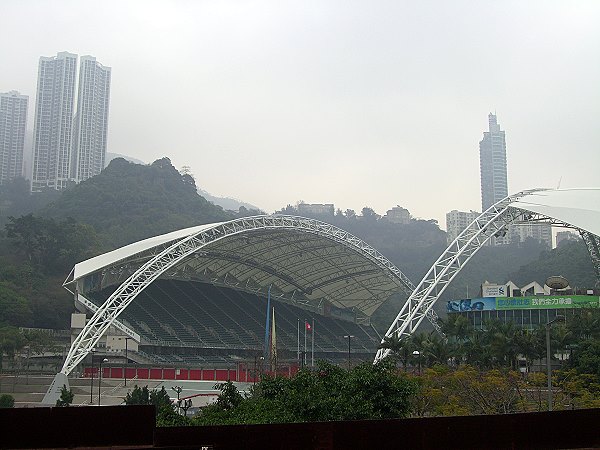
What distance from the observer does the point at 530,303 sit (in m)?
65.8

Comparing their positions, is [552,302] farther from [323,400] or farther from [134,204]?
[134,204]

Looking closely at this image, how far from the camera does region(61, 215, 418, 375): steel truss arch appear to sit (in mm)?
60656

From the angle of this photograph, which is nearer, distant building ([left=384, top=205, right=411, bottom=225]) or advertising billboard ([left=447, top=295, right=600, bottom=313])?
advertising billboard ([left=447, top=295, right=600, bottom=313])

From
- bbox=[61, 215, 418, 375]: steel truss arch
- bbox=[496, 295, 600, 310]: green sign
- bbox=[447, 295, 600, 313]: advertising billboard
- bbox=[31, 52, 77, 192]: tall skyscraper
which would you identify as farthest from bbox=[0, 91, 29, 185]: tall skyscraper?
bbox=[496, 295, 600, 310]: green sign

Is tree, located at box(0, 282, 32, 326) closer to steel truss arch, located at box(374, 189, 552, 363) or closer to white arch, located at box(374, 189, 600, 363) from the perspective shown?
white arch, located at box(374, 189, 600, 363)

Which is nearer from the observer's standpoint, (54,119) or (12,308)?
(12,308)

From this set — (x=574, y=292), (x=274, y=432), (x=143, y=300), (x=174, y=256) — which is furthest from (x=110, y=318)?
(x=274, y=432)

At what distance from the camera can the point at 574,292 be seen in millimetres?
67812

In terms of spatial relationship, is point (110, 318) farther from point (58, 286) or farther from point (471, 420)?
point (471, 420)

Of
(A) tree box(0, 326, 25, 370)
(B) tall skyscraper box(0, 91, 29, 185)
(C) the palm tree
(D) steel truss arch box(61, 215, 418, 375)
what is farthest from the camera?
(B) tall skyscraper box(0, 91, 29, 185)

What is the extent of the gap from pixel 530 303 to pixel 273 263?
31.4 metres

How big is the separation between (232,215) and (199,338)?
62836 millimetres

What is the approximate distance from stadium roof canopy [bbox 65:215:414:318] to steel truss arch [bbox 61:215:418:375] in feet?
0.37

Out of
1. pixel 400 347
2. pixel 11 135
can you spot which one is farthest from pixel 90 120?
pixel 400 347
